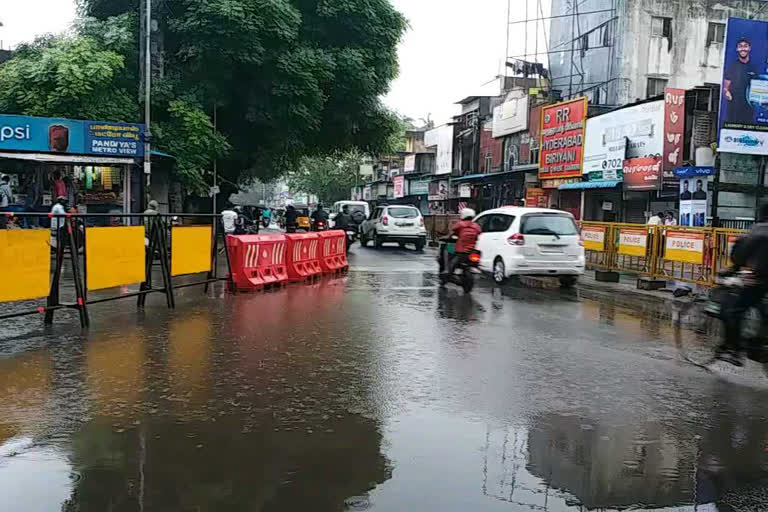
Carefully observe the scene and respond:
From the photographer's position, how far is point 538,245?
15180 millimetres

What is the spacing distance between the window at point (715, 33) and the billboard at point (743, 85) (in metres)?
20.2

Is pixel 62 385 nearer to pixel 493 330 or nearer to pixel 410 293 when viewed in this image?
pixel 493 330

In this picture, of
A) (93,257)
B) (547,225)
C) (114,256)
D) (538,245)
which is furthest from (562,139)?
(93,257)

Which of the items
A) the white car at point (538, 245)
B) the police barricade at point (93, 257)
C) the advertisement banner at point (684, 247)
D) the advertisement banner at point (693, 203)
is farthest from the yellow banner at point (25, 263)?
the advertisement banner at point (693, 203)

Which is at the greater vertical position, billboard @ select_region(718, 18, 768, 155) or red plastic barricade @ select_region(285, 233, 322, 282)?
billboard @ select_region(718, 18, 768, 155)

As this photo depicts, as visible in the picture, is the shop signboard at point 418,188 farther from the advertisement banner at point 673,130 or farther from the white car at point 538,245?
the white car at point 538,245

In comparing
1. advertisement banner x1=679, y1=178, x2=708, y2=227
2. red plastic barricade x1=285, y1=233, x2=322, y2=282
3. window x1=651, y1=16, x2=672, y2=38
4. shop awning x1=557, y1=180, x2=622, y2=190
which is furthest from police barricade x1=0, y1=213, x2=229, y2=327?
window x1=651, y1=16, x2=672, y2=38

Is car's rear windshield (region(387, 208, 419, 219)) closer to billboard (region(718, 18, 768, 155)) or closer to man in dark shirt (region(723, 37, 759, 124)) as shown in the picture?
billboard (region(718, 18, 768, 155))

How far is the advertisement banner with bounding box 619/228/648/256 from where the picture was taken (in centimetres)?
1598

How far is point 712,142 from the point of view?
1003 inches

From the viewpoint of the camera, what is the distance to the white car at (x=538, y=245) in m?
15.2

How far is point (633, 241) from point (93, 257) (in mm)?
11657

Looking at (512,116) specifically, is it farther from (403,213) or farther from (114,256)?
(114,256)

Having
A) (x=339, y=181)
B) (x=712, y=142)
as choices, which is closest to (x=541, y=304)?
(x=712, y=142)
